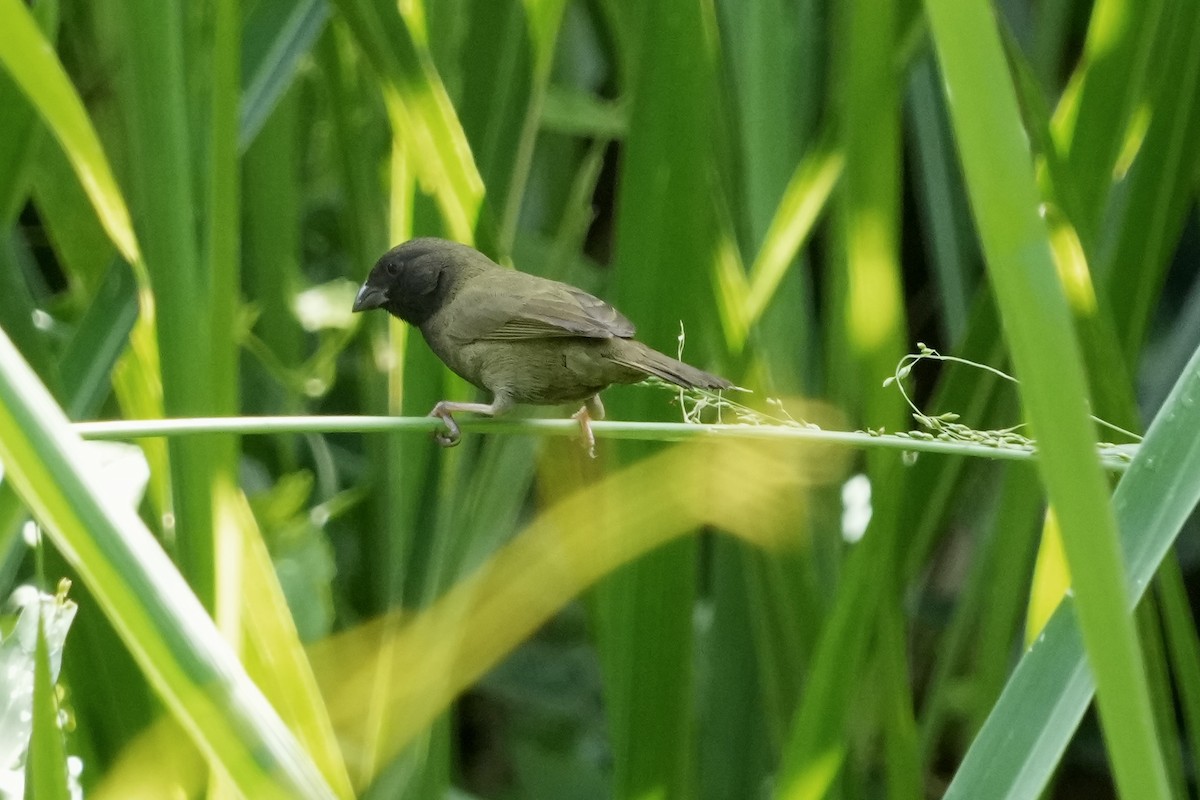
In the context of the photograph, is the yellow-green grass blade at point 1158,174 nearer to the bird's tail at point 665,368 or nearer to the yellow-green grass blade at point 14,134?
the bird's tail at point 665,368

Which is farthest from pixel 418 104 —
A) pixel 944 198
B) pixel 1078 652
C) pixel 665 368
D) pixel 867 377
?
pixel 944 198

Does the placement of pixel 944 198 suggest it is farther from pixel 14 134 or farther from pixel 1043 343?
pixel 1043 343

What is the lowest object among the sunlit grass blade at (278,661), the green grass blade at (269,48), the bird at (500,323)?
the sunlit grass blade at (278,661)

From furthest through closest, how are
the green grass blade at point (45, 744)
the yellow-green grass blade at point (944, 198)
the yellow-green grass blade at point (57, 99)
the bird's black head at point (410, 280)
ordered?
the yellow-green grass blade at point (944, 198), the bird's black head at point (410, 280), the yellow-green grass blade at point (57, 99), the green grass blade at point (45, 744)

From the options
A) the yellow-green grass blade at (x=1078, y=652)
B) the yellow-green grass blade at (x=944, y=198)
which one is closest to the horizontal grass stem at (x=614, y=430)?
the yellow-green grass blade at (x=1078, y=652)

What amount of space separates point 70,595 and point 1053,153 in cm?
103

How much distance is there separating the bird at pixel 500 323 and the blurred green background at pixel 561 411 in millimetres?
46

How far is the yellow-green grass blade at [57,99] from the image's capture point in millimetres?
933

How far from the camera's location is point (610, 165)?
255 centimetres

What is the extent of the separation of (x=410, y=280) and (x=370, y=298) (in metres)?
0.05

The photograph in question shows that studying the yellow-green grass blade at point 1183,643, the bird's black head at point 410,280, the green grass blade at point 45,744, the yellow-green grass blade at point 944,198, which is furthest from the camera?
the yellow-green grass blade at point 944,198

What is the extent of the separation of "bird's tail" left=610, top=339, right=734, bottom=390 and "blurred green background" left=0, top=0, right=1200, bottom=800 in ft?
0.10

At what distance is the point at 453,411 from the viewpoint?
4.60 feet

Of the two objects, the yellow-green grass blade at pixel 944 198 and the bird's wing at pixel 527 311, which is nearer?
the bird's wing at pixel 527 311
